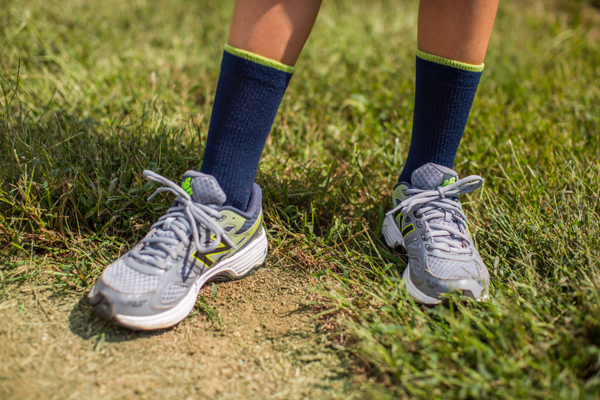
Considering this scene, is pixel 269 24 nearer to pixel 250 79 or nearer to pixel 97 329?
pixel 250 79

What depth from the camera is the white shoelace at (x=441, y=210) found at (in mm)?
1401

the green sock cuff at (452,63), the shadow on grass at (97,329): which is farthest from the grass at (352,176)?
the green sock cuff at (452,63)

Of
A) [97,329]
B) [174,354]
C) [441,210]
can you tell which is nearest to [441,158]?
[441,210]

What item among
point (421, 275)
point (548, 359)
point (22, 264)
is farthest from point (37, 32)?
point (548, 359)

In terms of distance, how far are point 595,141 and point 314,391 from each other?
1953mm

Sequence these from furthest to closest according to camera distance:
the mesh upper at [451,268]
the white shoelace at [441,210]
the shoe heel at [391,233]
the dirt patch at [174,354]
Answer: the shoe heel at [391,233] → the white shoelace at [441,210] → the mesh upper at [451,268] → the dirt patch at [174,354]

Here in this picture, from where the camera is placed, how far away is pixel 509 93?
2643 millimetres

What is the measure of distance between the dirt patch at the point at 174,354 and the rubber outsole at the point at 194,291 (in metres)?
Answer: 0.06

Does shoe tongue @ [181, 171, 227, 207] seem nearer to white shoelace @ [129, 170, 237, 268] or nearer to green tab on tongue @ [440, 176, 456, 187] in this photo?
white shoelace @ [129, 170, 237, 268]

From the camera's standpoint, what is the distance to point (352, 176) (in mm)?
1852

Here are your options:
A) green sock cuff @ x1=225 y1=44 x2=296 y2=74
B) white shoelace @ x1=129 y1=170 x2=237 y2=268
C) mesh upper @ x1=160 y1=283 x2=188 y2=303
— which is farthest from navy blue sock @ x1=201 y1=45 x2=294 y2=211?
mesh upper @ x1=160 y1=283 x2=188 y2=303

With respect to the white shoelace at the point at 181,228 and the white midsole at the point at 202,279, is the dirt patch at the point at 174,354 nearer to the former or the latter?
the white midsole at the point at 202,279

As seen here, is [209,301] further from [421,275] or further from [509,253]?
[509,253]

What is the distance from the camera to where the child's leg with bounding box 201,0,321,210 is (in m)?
1.19
